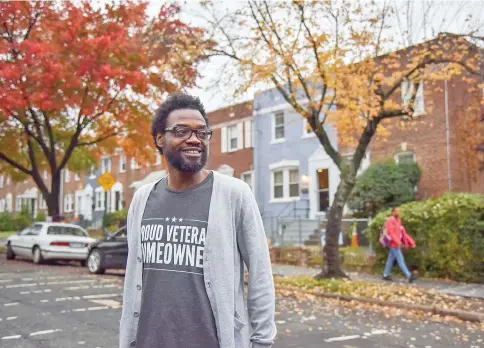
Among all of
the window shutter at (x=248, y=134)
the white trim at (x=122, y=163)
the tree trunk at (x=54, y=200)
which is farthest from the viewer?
the white trim at (x=122, y=163)

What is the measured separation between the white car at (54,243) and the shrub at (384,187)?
10293mm

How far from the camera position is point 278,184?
29109mm

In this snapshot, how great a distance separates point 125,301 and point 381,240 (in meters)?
12.2

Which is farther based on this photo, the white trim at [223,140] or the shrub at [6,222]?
the shrub at [6,222]

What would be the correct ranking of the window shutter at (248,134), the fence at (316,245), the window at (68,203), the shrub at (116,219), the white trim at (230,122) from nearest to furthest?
the fence at (316,245)
the window shutter at (248,134)
the white trim at (230,122)
the shrub at (116,219)
the window at (68,203)

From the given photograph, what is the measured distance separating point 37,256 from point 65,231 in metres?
1.21

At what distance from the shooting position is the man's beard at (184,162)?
2.87 m

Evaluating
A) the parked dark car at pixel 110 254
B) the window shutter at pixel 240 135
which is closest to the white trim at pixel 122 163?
the window shutter at pixel 240 135

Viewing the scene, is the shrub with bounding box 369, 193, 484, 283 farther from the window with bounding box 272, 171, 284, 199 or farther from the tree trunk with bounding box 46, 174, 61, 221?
the tree trunk with bounding box 46, 174, 61, 221

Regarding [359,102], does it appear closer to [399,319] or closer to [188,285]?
[399,319]

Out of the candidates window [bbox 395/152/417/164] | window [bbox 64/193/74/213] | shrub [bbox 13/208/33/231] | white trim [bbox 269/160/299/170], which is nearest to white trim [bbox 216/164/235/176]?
white trim [bbox 269/160/299/170]

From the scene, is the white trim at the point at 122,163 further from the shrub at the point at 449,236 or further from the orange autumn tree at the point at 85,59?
the shrub at the point at 449,236

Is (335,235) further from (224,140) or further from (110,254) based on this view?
(224,140)

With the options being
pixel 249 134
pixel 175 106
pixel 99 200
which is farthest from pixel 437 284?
pixel 99 200
